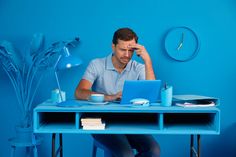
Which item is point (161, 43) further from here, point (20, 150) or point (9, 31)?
point (20, 150)

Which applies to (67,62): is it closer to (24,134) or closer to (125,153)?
(125,153)

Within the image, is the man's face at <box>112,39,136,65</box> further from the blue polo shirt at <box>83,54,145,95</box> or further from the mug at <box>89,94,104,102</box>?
the mug at <box>89,94,104,102</box>

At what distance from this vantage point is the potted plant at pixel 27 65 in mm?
→ 3791

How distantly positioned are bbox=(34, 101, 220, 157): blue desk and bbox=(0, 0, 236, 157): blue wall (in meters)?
1.27

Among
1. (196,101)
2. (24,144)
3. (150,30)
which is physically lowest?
(24,144)

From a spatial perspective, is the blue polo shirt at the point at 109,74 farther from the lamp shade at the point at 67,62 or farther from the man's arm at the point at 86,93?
the lamp shade at the point at 67,62

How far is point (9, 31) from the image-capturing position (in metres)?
4.08

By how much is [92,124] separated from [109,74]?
36.8 inches

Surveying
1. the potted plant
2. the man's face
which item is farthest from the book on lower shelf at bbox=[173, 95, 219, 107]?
the potted plant

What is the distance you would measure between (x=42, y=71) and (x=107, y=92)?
102 centimetres

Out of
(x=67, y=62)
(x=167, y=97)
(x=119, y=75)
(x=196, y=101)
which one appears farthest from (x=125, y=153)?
(x=119, y=75)

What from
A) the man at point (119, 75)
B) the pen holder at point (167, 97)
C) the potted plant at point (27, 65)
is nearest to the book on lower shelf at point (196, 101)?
the pen holder at point (167, 97)

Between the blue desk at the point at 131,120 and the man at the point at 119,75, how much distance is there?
0.59ft

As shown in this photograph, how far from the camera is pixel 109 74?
3.38 m
